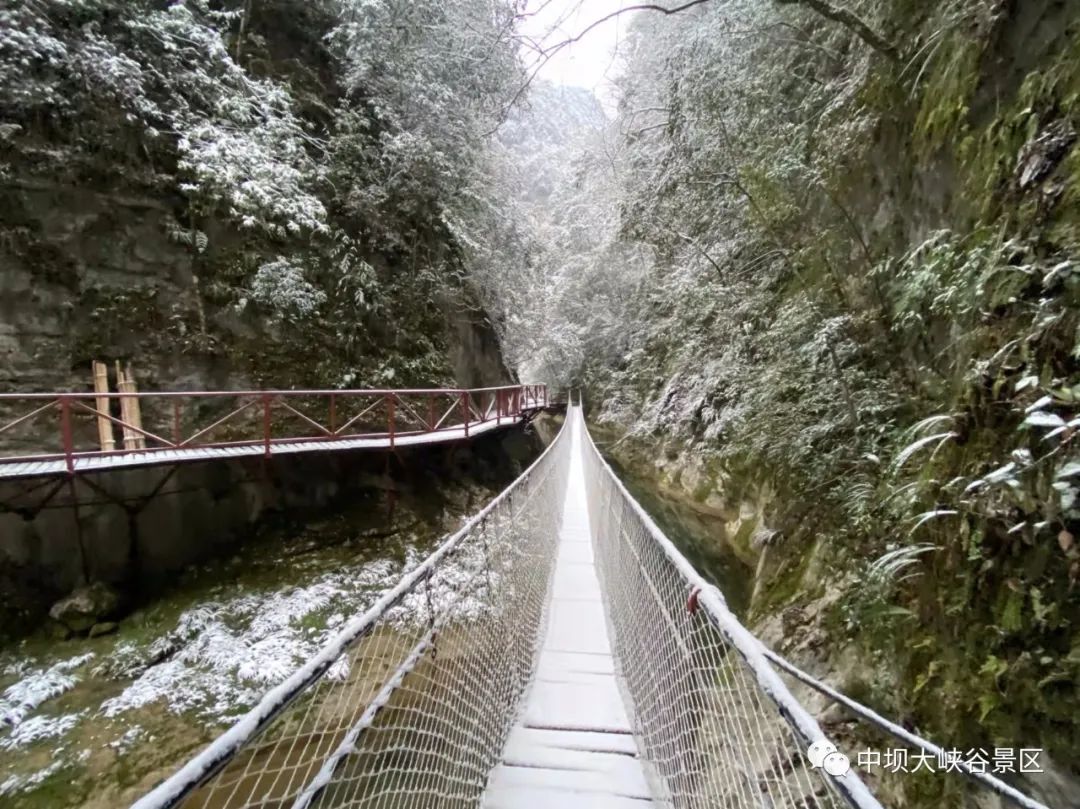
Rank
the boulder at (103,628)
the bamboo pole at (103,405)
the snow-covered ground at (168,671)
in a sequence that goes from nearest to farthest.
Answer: the snow-covered ground at (168,671) → the boulder at (103,628) → the bamboo pole at (103,405)

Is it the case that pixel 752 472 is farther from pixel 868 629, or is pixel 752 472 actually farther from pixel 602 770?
→ pixel 602 770

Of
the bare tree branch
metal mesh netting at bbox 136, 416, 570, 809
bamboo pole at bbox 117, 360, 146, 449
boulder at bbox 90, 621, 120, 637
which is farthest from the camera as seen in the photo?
bamboo pole at bbox 117, 360, 146, 449

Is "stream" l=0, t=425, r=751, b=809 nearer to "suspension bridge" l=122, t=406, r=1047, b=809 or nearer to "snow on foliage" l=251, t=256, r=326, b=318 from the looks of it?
"suspension bridge" l=122, t=406, r=1047, b=809

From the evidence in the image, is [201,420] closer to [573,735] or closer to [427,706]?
[427,706]

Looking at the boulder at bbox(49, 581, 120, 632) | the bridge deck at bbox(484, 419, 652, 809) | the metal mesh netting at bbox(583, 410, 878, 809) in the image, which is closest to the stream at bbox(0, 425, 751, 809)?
the boulder at bbox(49, 581, 120, 632)

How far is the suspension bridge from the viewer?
2.75 feet

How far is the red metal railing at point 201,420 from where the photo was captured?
3598 millimetres

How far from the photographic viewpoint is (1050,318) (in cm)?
126

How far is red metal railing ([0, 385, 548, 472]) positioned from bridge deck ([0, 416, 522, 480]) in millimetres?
37

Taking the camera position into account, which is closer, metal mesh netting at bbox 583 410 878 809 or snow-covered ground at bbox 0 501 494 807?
metal mesh netting at bbox 583 410 878 809

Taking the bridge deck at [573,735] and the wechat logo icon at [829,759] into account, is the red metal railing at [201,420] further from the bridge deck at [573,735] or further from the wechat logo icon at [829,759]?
the wechat logo icon at [829,759]

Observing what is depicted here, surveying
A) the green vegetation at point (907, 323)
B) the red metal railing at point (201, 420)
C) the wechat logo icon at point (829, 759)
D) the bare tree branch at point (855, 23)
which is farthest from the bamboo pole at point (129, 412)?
the bare tree branch at point (855, 23)

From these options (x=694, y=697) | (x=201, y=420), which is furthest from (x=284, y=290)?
(x=694, y=697)

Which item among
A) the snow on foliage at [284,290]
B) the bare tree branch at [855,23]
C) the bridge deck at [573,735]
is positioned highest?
the bare tree branch at [855,23]
